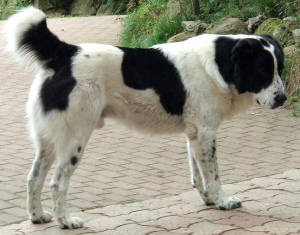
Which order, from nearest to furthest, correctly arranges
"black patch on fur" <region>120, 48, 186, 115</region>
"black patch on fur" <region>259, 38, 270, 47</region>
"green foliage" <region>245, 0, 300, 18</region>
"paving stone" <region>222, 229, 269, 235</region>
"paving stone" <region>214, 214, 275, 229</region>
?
"paving stone" <region>222, 229, 269, 235</region>
"paving stone" <region>214, 214, 275, 229</region>
"black patch on fur" <region>120, 48, 186, 115</region>
"black patch on fur" <region>259, 38, 270, 47</region>
"green foliage" <region>245, 0, 300, 18</region>

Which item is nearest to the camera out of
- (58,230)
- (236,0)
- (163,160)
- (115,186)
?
(58,230)

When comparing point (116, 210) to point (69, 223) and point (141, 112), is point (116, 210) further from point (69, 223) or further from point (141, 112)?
point (141, 112)

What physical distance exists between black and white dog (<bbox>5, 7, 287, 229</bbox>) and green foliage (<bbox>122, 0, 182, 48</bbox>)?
643 centimetres

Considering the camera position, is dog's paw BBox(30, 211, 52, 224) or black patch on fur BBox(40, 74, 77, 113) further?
dog's paw BBox(30, 211, 52, 224)

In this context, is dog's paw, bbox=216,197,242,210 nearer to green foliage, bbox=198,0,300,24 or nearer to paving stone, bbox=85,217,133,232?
paving stone, bbox=85,217,133,232

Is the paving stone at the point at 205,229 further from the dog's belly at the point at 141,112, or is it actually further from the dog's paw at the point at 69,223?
the dog's belly at the point at 141,112

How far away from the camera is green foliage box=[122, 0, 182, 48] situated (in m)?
12.3

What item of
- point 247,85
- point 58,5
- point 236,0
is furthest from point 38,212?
point 58,5


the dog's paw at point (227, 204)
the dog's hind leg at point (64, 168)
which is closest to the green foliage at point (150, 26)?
the dog's paw at point (227, 204)

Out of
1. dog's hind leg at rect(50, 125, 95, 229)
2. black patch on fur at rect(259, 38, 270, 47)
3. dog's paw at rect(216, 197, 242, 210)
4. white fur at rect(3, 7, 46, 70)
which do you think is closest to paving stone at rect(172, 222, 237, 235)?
dog's paw at rect(216, 197, 242, 210)

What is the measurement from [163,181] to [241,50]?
5.51 ft

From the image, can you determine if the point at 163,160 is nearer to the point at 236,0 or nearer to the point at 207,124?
the point at 207,124

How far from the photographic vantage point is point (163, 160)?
7.34m

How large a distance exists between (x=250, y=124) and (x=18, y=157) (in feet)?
9.79
